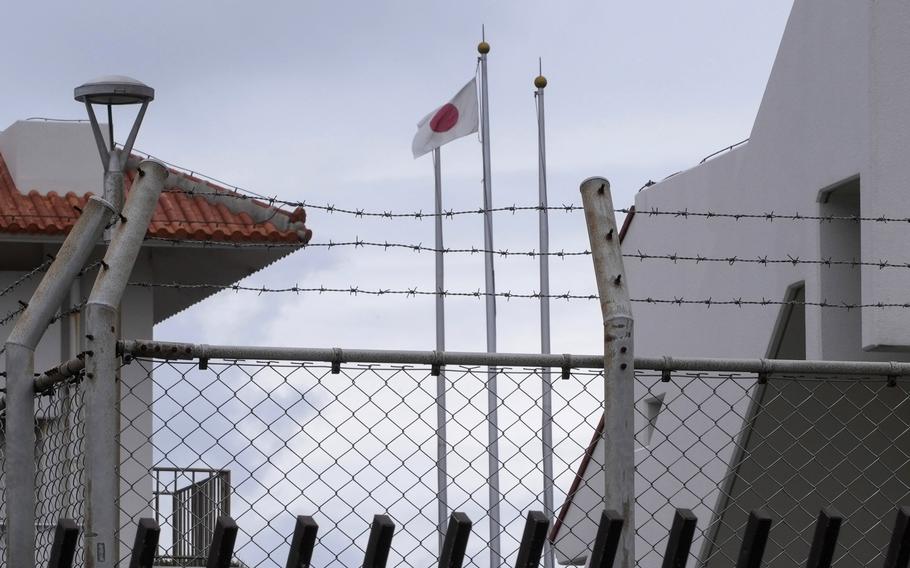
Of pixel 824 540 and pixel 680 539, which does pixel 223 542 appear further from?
pixel 824 540

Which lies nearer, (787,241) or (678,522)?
(678,522)

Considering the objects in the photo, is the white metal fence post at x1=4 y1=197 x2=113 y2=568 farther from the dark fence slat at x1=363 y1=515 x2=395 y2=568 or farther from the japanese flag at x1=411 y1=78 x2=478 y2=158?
the japanese flag at x1=411 y1=78 x2=478 y2=158

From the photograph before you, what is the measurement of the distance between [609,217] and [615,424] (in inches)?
21.2

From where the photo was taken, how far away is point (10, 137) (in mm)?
16375

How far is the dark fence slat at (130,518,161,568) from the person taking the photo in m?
3.20

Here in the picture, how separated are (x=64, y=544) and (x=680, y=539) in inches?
53.5

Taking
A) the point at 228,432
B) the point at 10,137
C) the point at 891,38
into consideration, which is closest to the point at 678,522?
the point at 228,432

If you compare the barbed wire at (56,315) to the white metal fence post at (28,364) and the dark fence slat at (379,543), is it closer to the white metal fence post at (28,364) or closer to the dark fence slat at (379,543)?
the white metal fence post at (28,364)

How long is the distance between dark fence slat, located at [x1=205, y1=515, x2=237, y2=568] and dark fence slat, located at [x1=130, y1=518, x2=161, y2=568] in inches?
5.0

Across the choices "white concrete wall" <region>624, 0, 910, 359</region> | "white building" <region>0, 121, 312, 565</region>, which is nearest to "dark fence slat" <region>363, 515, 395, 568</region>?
"white concrete wall" <region>624, 0, 910, 359</region>

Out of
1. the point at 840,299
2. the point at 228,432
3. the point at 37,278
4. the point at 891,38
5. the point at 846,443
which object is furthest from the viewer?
the point at 37,278

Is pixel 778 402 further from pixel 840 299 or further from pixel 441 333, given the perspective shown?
pixel 441 333

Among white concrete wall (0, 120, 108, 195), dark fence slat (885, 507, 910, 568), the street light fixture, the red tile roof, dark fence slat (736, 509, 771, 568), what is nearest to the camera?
dark fence slat (736, 509, 771, 568)

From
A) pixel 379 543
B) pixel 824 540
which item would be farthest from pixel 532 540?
pixel 824 540
